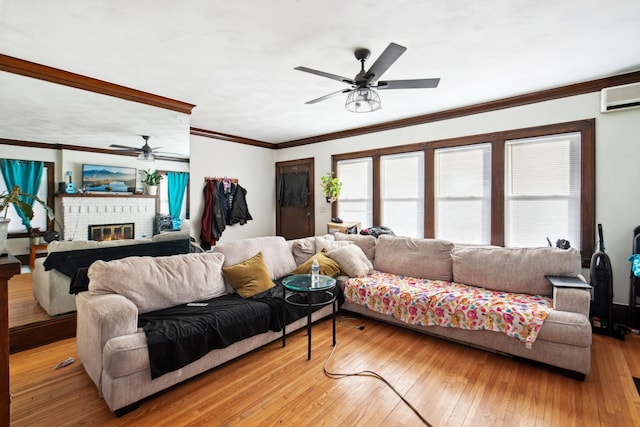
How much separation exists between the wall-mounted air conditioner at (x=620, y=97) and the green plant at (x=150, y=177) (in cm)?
524

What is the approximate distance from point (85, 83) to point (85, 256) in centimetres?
180

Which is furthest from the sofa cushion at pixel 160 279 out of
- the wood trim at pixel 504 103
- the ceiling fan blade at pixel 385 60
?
the wood trim at pixel 504 103

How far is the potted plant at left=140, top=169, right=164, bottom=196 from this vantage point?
12.3ft

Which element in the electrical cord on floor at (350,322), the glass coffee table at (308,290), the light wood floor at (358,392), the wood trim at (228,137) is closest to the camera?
the light wood floor at (358,392)

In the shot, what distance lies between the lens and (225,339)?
227cm

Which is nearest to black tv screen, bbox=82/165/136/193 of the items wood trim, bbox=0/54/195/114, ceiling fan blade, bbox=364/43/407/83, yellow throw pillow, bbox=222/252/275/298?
wood trim, bbox=0/54/195/114

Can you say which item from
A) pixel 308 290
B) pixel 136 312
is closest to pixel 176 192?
pixel 136 312

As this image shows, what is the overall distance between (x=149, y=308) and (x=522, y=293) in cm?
342

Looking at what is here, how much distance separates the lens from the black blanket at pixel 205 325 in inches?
77.1

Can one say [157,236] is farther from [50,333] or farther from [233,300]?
[233,300]

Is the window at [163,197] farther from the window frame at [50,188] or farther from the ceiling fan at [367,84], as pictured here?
the ceiling fan at [367,84]

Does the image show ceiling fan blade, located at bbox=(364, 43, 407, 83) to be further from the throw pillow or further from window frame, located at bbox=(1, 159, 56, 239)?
window frame, located at bbox=(1, 159, 56, 239)

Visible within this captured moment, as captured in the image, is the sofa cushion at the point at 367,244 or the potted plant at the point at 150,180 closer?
the potted plant at the point at 150,180

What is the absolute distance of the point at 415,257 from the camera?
3.58m
